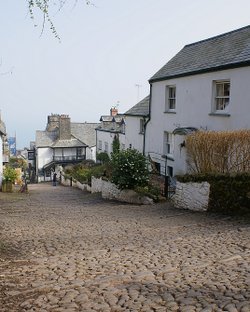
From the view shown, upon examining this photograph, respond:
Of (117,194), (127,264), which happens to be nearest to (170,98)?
(117,194)

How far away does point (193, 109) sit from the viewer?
18094 mm

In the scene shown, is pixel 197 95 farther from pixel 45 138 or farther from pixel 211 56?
pixel 45 138

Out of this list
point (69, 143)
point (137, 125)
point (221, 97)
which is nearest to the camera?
point (221, 97)

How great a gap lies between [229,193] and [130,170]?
595cm

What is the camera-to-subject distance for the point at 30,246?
8.57 metres

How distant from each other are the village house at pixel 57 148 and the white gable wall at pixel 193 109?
3469 cm

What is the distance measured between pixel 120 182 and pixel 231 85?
6715mm

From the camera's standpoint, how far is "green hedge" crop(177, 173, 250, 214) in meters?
10.8

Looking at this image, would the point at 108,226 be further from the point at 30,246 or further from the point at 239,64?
the point at 239,64

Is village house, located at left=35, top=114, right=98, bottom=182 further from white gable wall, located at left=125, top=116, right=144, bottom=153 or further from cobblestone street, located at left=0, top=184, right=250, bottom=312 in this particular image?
cobblestone street, located at left=0, top=184, right=250, bottom=312

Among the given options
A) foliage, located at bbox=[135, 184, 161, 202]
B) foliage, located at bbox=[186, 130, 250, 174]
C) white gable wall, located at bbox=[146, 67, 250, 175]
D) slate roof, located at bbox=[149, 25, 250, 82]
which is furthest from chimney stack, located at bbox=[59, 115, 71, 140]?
foliage, located at bbox=[186, 130, 250, 174]

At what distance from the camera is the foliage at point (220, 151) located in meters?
12.0

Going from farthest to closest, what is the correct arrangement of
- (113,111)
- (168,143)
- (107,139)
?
1. (113,111)
2. (107,139)
3. (168,143)

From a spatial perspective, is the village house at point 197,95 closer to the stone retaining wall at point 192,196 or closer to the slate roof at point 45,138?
the stone retaining wall at point 192,196
